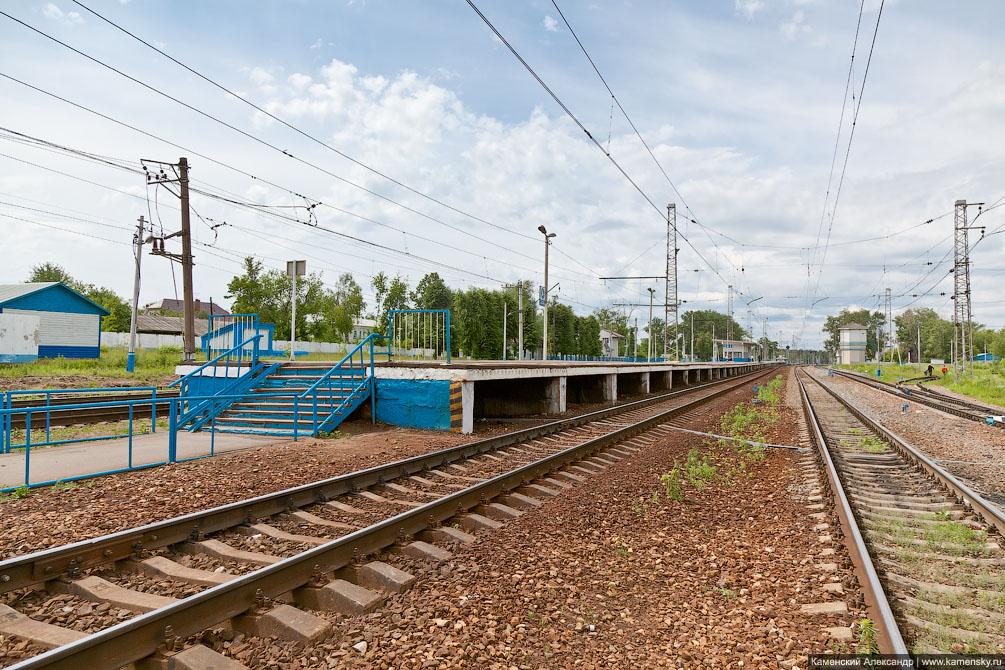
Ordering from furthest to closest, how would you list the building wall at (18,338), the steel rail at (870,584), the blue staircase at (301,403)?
1. the building wall at (18,338)
2. the blue staircase at (301,403)
3. the steel rail at (870,584)

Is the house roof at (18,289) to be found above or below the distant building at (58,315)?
above

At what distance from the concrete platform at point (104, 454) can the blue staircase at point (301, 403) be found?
0.53m

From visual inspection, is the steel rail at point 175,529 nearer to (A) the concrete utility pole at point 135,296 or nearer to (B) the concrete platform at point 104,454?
(B) the concrete platform at point 104,454

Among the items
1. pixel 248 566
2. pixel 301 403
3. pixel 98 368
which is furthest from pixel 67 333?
pixel 248 566

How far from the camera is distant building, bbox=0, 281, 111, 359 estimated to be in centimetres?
3123

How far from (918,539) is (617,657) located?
418 cm

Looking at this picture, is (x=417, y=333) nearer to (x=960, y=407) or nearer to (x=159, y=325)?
(x=960, y=407)

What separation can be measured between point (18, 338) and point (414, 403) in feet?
94.8

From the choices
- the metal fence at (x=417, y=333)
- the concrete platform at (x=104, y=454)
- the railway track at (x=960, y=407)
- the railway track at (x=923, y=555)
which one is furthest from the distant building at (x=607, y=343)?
the railway track at (x=923, y=555)

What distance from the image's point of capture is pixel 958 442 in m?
13.3

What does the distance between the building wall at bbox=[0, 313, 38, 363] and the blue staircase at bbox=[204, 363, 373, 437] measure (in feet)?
77.5

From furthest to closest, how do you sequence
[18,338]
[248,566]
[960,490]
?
1. [18,338]
2. [960,490]
3. [248,566]

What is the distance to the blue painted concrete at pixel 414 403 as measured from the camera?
13375 mm

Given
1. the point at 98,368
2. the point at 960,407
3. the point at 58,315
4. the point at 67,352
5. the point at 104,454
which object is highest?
the point at 58,315
